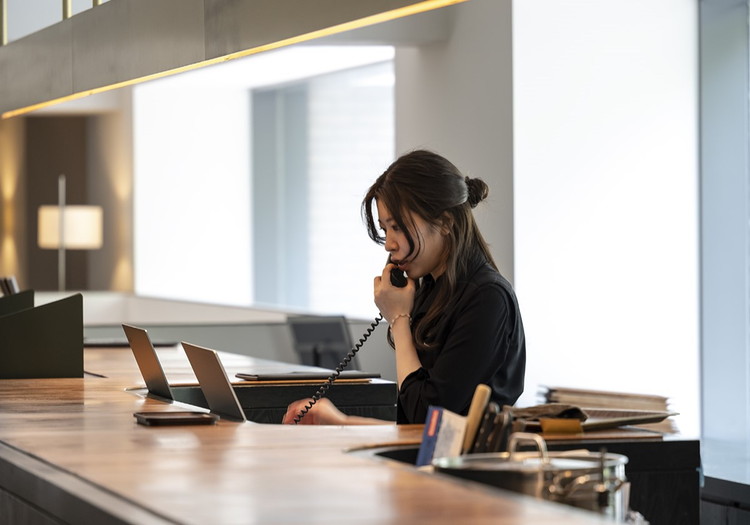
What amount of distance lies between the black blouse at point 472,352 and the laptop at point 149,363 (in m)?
0.67

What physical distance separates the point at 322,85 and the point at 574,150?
213 inches

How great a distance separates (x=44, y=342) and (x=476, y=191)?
1.52 metres

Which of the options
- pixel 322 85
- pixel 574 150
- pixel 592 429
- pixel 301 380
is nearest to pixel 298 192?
pixel 322 85

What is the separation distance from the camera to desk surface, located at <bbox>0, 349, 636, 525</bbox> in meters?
1.58

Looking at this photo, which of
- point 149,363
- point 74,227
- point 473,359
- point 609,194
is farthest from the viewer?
point 74,227

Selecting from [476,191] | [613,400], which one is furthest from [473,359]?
[613,400]

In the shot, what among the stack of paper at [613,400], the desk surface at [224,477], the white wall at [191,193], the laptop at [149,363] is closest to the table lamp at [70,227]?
the white wall at [191,193]

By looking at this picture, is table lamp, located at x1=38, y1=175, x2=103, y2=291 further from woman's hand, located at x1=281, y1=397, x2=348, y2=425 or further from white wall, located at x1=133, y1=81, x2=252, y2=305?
woman's hand, located at x1=281, y1=397, x2=348, y2=425

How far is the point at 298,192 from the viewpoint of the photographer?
12.3 metres

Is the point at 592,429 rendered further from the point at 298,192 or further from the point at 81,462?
the point at 298,192

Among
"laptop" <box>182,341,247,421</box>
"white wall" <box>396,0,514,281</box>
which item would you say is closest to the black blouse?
"laptop" <box>182,341,247,421</box>

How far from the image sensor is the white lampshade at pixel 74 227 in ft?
42.3

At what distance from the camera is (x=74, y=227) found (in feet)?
42.4

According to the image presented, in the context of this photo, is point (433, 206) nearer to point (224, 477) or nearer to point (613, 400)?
point (224, 477)
